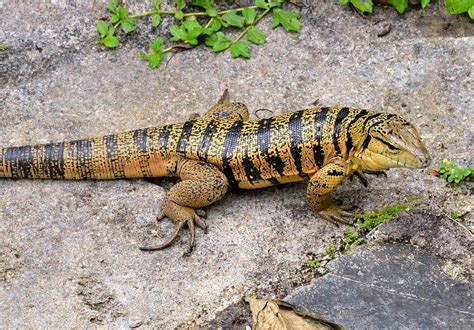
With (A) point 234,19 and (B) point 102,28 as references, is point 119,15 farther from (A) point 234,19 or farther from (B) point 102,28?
(A) point 234,19

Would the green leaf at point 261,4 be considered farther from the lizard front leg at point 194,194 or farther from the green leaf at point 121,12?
the lizard front leg at point 194,194

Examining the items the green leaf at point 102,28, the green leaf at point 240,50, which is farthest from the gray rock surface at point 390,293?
the green leaf at point 102,28

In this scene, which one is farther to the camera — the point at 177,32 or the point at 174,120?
the point at 177,32

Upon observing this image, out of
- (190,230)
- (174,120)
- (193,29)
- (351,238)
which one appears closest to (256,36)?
(193,29)

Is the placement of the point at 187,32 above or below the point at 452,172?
above

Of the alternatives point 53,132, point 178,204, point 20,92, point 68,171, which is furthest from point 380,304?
point 20,92

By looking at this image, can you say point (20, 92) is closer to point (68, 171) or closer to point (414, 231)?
point (68, 171)

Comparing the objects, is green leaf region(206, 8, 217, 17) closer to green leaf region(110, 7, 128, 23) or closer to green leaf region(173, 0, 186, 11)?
green leaf region(173, 0, 186, 11)
